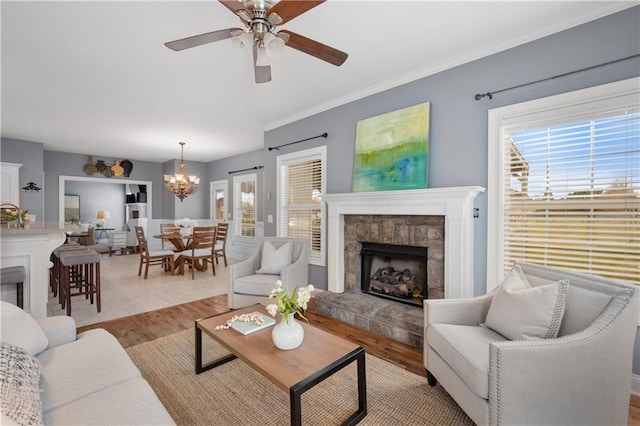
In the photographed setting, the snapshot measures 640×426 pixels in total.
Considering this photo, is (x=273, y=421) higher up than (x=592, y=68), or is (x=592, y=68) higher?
(x=592, y=68)

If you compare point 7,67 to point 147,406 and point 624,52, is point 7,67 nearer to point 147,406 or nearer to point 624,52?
point 147,406

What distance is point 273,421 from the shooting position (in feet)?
5.61

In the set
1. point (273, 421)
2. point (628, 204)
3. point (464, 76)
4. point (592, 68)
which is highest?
point (464, 76)

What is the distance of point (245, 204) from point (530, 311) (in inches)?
257

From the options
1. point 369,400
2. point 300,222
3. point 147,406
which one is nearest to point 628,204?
point 369,400

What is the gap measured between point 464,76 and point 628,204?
1.68 m

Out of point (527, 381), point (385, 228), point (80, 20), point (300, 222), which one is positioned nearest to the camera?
point (527, 381)

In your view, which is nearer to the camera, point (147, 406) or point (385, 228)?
point (147, 406)

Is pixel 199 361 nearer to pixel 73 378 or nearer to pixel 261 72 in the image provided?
pixel 73 378

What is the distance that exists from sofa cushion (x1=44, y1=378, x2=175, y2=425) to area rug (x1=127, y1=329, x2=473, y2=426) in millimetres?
637

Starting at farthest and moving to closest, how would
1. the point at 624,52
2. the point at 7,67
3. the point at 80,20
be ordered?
1. the point at 7,67
2. the point at 80,20
3. the point at 624,52

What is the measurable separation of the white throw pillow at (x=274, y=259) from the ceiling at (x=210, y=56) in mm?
2007

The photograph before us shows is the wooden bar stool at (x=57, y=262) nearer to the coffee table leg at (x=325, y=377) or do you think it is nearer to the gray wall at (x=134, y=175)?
the gray wall at (x=134, y=175)

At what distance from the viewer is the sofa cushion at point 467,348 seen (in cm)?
145
